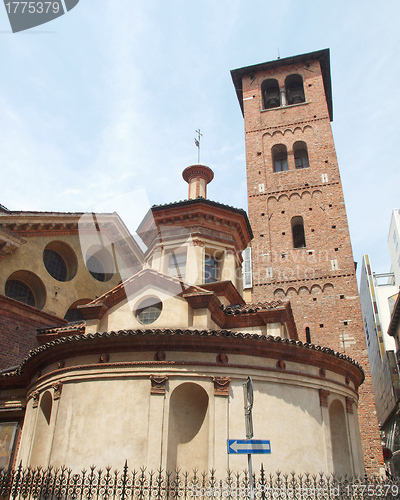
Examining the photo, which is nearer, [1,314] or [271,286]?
[1,314]

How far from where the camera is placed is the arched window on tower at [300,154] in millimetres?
31797

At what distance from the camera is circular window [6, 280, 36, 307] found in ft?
57.6

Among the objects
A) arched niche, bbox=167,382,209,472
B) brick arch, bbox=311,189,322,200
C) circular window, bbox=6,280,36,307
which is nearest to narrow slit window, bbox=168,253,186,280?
circular window, bbox=6,280,36,307

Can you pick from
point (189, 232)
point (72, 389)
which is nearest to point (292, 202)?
point (189, 232)

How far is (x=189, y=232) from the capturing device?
1911cm

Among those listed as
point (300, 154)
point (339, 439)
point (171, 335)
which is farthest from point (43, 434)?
point (300, 154)

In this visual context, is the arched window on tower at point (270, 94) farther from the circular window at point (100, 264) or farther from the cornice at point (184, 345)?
the cornice at point (184, 345)

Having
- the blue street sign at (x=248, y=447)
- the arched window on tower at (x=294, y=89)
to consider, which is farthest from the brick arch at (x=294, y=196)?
the blue street sign at (x=248, y=447)

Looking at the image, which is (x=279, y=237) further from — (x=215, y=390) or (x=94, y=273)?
(x=215, y=390)

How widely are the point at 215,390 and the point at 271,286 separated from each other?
15.1 metres

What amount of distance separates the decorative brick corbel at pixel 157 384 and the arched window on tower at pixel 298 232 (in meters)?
18.5

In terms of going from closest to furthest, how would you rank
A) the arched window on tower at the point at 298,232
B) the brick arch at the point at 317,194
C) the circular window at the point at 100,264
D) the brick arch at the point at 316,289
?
the circular window at the point at 100,264 < the brick arch at the point at 316,289 < the brick arch at the point at 317,194 < the arched window on tower at the point at 298,232

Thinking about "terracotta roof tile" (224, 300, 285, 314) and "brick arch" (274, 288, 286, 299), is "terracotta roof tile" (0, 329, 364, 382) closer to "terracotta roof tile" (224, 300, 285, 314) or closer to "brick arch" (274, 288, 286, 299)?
"terracotta roof tile" (224, 300, 285, 314)

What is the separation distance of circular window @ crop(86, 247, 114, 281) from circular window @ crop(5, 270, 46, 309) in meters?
2.85
